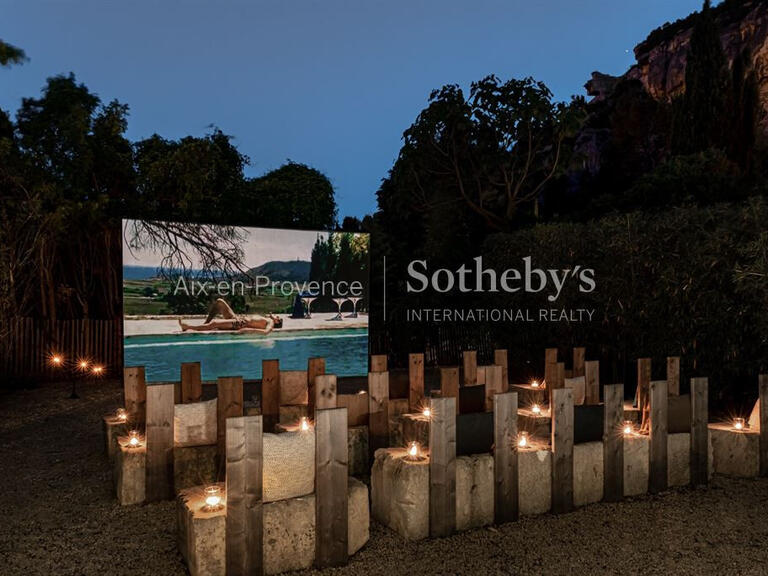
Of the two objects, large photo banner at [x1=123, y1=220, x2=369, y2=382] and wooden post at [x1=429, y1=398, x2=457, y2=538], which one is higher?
large photo banner at [x1=123, y1=220, x2=369, y2=382]

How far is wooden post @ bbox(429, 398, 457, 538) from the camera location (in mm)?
3273

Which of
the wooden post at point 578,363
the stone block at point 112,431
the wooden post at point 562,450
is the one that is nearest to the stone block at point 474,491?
the wooden post at point 562,450

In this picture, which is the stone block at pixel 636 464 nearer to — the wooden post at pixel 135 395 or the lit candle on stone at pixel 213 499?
the lit candle on stone at pixel 213 499

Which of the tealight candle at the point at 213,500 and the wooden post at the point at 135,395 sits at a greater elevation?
the wooden post at the point at 135,395

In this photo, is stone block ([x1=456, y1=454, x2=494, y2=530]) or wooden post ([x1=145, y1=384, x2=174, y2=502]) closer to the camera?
stone block ([x1=456, y1=454, x2=494, y2=530])

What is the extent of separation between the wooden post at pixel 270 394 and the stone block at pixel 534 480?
2.16m

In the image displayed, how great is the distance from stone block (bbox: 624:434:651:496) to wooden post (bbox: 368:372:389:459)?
1.79m

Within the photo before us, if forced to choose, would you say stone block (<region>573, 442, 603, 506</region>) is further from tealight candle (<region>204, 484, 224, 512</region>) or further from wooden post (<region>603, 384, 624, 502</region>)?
tealight candle (<region>204, 484, 224, 512</region>)

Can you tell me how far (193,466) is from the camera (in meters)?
3.96

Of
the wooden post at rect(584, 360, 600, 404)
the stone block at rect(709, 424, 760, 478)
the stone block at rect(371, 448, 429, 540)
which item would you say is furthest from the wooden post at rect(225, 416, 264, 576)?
the stone block at rect(709, 424, 760, 478)

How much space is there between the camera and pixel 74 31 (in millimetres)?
67438

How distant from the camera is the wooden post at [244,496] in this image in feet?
8.87

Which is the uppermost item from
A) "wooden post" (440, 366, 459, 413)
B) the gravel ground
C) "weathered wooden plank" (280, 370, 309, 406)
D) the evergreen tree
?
the evergreen tree

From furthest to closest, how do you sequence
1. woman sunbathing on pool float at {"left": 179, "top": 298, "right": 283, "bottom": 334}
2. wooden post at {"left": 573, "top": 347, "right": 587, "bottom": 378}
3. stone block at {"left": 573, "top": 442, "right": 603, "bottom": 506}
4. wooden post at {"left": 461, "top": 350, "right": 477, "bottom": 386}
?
woman sunbathing on pool float at {"left": 179, "top": 298, "right": 283, "bottom": 334} → wooden post at {"left": 573, "top": 347, "right": 587, "bottom": 378} → wooden post at {"left": 461, "top": 350, "right": 477, "bottom": 386} → stone block at {"left": 573, "top": 442, "right": 603, "bottom": 506}
